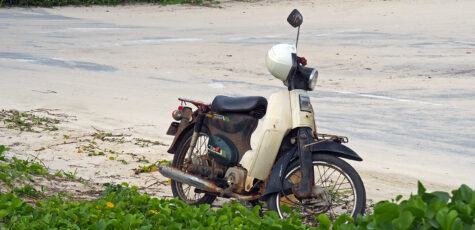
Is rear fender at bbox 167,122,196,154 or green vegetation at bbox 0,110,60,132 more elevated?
rear fender at bbox 167,122,196,154

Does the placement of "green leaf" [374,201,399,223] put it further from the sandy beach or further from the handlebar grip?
the sandy beach

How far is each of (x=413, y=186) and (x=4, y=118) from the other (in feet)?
16.7

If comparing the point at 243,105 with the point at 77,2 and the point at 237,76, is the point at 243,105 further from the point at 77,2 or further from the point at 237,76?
the point at 77,2

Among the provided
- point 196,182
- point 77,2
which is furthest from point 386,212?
point 77,2

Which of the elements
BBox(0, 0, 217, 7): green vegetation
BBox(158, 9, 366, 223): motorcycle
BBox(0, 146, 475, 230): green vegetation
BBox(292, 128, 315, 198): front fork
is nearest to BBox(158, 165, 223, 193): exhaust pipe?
BBox(158, 9, 366, 223): motorcycle

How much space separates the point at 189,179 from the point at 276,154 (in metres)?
0.86

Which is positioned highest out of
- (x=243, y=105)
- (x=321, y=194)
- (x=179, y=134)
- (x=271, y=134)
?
(x=243, y=105)

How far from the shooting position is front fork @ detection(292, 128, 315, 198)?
17.2 feet

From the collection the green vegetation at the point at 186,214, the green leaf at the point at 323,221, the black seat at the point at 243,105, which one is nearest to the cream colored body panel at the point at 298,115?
the black seat at the point at 243,105

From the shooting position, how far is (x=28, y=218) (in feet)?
15.3

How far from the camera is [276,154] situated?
555 cm

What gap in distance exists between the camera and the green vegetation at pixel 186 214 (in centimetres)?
302

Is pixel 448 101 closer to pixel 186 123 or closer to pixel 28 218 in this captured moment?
pixel 186 123

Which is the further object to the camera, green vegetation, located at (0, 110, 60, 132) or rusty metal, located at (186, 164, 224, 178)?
green vegetation, located at (0, 110, 60, 132)
